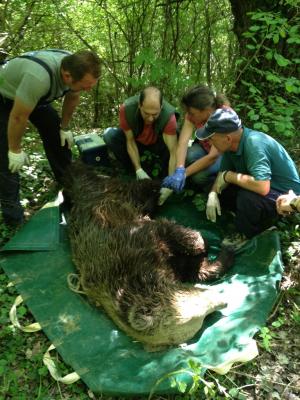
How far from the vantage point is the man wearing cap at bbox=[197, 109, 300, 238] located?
3.13 metres

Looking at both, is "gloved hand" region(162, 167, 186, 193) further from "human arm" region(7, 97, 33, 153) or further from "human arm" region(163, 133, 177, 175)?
"human arm" region(7, 97, 33, 153)

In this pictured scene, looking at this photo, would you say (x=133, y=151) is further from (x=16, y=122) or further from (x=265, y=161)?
(x=265, y=161)

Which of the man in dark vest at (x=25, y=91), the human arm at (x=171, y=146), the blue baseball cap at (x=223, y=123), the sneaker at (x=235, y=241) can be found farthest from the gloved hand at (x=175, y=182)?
the man in dark vest at (x=25, y=91)

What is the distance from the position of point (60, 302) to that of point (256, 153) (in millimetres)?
1940

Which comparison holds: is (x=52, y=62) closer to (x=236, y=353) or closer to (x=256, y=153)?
(x=256, y=153)

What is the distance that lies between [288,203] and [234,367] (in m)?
1.31

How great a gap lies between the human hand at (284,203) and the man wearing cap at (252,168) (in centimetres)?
13

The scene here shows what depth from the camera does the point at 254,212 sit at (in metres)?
3.30

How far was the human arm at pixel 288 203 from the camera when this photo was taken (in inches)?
116

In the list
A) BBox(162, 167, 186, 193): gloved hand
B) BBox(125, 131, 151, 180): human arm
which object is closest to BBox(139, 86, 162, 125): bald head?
BBox(125, 131, 151, 180): human arm

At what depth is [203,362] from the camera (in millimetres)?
2377

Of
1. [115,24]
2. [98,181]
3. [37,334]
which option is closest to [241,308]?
[37,334]

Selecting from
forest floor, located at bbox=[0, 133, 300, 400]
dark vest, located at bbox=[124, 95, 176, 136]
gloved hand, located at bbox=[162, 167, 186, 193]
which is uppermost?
dark vest, located at bbox=[124, 95, 176, 136]

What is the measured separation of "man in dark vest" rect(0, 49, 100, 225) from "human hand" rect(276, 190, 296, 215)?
1869mm
